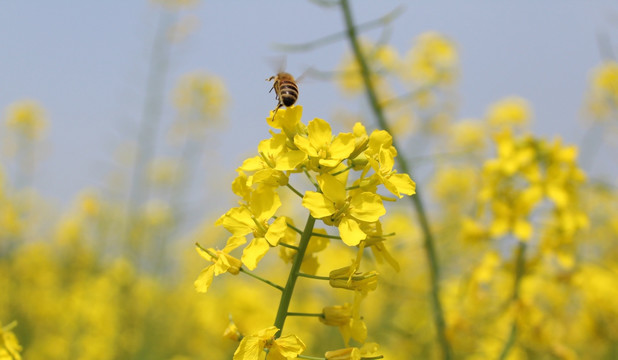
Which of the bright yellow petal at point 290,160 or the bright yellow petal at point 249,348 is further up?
the bright yellow petal at point 290,160

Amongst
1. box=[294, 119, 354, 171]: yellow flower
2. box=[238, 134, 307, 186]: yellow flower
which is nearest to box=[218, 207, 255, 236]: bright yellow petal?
box=[238, 134, 307, 186]: yellow flower

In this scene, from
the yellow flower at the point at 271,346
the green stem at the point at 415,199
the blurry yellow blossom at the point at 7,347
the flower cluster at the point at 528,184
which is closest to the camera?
the yellow flower at the point at 271,346

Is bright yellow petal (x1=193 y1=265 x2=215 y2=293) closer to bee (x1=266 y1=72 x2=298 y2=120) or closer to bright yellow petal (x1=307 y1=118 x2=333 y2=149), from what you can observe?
bright yellow petal (x1=307 y1=118 x2=333 y2=149)

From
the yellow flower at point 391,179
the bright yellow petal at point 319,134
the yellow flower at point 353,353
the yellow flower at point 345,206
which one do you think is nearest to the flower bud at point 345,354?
the yellow flower at point 353,353

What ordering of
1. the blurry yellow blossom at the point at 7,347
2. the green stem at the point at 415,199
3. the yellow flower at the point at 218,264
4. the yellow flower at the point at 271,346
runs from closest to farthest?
the yellow flower at the point at 271,346
the yellow flower at the point at 218,264
the blurry yellow blossom at the point at 7,347
the green stem at the point at 415,199

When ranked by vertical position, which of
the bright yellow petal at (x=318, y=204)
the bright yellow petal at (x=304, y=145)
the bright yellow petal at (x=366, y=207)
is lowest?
the bright yellow petal at (x=318, y=204)

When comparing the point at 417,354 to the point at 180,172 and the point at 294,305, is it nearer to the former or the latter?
the point at 294,305

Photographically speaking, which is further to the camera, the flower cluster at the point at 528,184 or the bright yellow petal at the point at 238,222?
the flower cluster at the point at 528,184

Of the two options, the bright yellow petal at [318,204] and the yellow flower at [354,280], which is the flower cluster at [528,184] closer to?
the yellow flower at [354,280]

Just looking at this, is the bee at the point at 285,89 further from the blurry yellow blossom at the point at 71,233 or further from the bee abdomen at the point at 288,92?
the blurry yellow blossom at the point at 71,233

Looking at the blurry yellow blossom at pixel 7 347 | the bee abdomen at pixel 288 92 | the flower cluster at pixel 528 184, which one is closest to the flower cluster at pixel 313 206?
the bee abdomen at pixel 288 92
